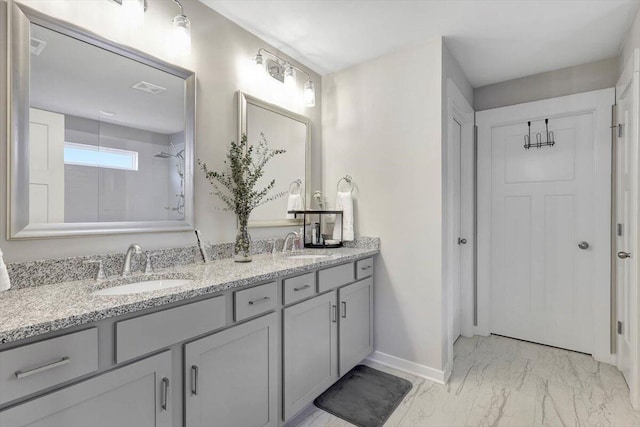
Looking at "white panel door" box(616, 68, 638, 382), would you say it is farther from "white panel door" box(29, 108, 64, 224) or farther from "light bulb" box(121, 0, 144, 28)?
"white panel door" box(29, 108, 64, 224)

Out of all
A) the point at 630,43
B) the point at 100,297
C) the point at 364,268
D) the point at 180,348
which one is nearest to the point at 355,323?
the point at 364,268

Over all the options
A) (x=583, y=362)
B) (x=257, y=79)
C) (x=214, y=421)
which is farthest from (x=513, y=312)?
(x=257, y=79)

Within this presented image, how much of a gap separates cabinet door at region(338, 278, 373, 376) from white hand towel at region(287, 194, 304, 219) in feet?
2.43

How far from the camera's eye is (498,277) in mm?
3068

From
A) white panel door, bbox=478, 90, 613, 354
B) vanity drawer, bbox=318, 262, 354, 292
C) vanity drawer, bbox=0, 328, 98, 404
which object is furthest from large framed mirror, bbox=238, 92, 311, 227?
white panel door, bbox=478, 90, 613, 354

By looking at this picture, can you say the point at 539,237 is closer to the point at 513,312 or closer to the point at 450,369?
the point at 513,312

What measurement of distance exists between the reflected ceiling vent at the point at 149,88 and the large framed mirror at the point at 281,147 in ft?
1.66


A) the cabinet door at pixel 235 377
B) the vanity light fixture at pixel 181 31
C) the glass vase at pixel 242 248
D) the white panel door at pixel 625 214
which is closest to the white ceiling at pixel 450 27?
the vanity light fixture at pixel 181 31

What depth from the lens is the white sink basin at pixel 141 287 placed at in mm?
1382

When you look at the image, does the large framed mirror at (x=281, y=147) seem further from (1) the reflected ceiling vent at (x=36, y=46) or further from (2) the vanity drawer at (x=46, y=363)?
(2) the vanity drawer at (x=46, y=363)

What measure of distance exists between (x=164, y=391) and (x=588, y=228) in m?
3.18

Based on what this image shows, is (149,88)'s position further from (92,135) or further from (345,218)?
(345,218)

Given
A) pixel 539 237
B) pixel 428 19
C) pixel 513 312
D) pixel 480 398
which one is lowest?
pixel 480 398

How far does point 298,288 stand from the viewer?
1765 mm
